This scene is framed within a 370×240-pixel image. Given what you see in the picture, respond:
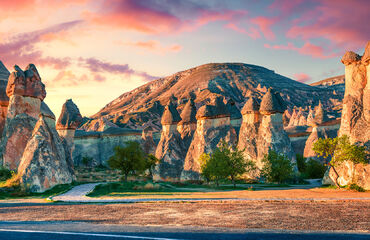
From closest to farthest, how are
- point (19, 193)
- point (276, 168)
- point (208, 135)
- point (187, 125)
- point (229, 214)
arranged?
point (229, 214) < point (19, 193) < point (276, 168) < point (208, 135) < point (187, 125)

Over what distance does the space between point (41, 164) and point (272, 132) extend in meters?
24.8

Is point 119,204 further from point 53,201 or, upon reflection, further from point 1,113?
point 1,113

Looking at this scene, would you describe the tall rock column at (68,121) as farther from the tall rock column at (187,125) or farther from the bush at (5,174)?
the bush at (5,174)

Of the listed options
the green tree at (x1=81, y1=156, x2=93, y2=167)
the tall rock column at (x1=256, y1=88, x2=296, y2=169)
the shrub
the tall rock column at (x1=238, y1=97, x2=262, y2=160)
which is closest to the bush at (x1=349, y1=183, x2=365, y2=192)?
the tall rock column at (x1=256, y1=88, x2=296, y2=169)

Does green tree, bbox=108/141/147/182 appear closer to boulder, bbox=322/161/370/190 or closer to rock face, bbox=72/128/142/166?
boulder, bbox=322/161/370/190

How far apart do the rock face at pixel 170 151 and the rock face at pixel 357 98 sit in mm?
21715

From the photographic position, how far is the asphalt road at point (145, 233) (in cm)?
872

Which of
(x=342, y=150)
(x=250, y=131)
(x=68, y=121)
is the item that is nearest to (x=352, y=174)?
(x=342, y=150)

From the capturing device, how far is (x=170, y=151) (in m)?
45.0

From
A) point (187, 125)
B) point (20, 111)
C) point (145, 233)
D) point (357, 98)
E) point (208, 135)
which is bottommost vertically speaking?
point (145, 233)

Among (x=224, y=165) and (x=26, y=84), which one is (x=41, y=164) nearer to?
(x=26, y=84)

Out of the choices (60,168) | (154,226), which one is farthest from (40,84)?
(154,226)

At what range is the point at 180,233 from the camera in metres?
9.15

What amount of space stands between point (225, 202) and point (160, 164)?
27672mm
